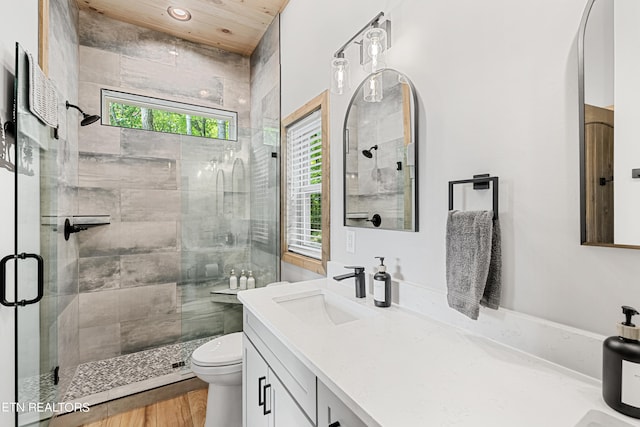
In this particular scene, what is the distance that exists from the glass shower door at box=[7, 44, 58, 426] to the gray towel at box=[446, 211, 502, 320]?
5.31 ft

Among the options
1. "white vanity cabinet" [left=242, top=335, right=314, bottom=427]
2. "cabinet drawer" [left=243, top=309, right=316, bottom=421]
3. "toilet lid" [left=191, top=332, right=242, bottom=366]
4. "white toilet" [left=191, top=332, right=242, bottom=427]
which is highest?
"cabinet drawer" [left=243, top=309, right=316, bottom=421]

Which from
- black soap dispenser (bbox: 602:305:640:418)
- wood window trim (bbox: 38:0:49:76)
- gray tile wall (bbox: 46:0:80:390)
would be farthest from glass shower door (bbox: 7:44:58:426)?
black soap dispenser (bbox: 602:305:640:418)

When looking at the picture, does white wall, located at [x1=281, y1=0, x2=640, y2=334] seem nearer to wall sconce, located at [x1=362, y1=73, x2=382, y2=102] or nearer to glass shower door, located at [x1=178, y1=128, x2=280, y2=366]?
wall sconce, located at [x1=362, y1=73, x2=382, y2=102]

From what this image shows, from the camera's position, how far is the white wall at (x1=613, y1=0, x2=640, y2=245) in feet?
2.23

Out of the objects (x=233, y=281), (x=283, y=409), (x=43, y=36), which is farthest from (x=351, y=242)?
(x=43, y=36)

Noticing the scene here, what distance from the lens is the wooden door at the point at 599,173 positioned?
0.72 m

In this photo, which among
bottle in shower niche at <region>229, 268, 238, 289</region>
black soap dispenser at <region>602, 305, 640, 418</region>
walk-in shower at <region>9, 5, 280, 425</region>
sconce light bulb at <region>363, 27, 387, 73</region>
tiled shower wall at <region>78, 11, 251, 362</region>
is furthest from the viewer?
bottle in shower niche at <region>229, 268, 238, 289</region>

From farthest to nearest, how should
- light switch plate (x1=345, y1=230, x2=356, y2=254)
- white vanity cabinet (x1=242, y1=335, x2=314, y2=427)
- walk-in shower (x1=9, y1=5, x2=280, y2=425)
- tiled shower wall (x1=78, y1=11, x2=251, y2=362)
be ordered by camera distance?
tiled shower wall (x1=78, y1=11, x2=251, y2=362) → walk-in shower (x1=9, y1=5, x2=280, y2=425) → light switch plate (x1=345, y1=230, x2=356, y2=254) → white vanity cabinet (x1=242, y1=335, x2=314, y2=427)

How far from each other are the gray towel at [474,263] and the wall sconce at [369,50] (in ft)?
2.53

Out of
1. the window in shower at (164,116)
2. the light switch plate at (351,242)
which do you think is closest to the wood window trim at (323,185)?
the light switch plate at (351,242)

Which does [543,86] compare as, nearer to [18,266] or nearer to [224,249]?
[18,266]

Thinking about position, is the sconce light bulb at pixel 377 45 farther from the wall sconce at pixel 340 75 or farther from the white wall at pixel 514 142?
the wall sconce at pixel 340 75

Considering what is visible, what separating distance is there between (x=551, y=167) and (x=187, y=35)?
3214 millimetres

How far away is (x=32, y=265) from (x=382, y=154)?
1.73 meters
